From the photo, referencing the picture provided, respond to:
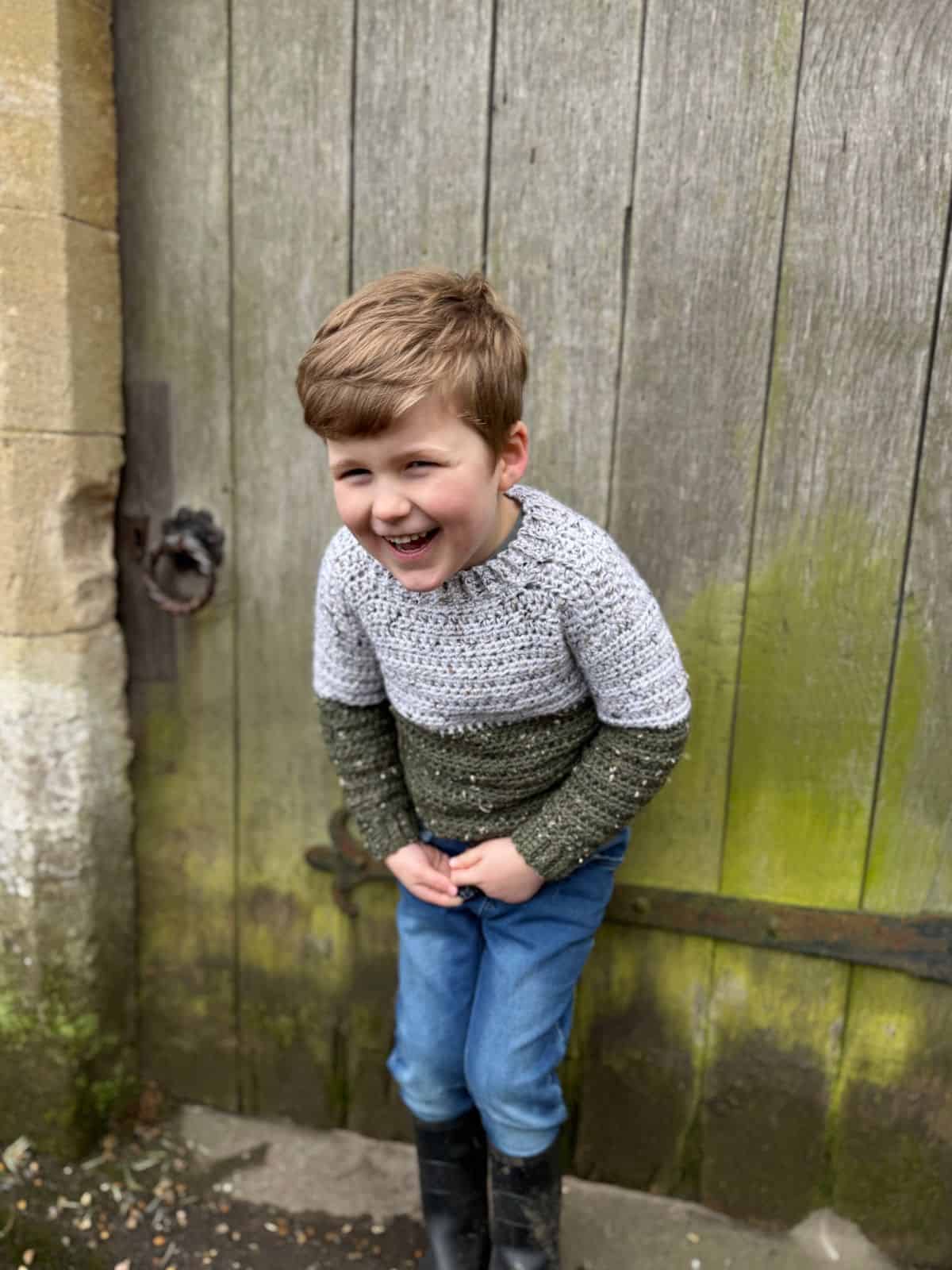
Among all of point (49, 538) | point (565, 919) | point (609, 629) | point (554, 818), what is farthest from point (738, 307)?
point (49, 538)

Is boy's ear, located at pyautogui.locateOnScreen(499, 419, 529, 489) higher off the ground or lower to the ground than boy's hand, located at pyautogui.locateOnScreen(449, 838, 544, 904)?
higher

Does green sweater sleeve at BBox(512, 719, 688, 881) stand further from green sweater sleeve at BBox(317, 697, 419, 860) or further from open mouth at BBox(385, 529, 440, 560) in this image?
open mouth at BBox(385, 529, 440, 560)

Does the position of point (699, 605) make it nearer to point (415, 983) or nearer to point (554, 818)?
point (554, 818)

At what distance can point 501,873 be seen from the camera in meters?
1.33

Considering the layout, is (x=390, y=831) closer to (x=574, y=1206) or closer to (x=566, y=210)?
(x=574, y=1206)

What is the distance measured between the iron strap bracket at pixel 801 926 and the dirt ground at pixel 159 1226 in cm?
67

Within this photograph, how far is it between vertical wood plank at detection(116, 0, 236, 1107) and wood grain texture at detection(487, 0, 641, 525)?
46cm

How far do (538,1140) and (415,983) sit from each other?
0.26m

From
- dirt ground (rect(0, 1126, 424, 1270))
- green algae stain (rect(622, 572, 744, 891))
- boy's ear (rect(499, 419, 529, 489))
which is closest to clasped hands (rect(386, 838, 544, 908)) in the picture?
green algae stain (rect(622, 572, 744, 891))

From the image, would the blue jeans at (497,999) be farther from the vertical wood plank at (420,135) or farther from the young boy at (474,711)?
the vertical wood plank at (420,135)

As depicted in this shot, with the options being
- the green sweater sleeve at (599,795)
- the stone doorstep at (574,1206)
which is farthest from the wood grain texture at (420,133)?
the stone doorstep at (574,1206)

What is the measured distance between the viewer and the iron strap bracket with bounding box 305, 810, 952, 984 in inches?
61.4

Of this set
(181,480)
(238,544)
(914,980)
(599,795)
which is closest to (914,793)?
(914,980)

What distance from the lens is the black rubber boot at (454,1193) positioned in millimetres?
1485
